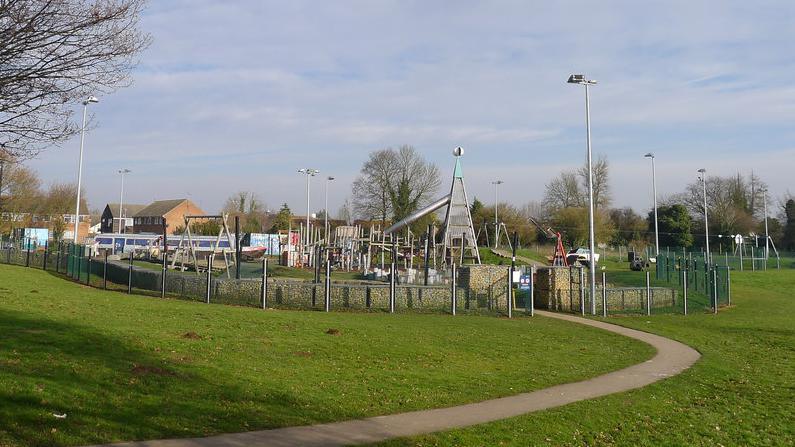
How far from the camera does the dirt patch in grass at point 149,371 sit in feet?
32.1

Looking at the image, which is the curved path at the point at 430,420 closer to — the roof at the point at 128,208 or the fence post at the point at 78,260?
the fence post at the point at 78,260

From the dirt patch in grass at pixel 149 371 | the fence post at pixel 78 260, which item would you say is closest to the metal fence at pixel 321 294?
the fence post at pixel 78 260

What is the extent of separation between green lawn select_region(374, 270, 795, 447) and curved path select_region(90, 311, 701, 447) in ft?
1.06

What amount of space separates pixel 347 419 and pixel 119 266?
24.2 meters

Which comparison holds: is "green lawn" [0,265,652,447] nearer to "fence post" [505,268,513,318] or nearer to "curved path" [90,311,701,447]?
"curved path" [90,311,701,447]

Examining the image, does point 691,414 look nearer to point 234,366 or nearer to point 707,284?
point 234,366

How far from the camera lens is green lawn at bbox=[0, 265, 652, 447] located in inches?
313

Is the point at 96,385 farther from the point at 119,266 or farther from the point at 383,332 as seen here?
the point at 119,266

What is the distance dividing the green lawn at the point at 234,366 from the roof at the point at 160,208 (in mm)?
97470

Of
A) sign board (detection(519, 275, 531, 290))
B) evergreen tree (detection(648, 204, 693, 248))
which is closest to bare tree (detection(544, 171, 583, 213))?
evergreen tree (detection(648, 204, 693, 248))

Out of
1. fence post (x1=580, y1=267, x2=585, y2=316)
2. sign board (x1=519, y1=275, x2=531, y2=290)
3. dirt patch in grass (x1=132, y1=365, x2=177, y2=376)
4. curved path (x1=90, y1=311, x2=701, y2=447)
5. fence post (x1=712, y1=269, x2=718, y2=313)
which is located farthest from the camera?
fence post (x1=712, y1=269, x2=718, y2=313)

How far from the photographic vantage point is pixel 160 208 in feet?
382

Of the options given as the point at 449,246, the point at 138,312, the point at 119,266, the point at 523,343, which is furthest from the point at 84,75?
the point at 449,246

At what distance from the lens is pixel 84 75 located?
979cm
